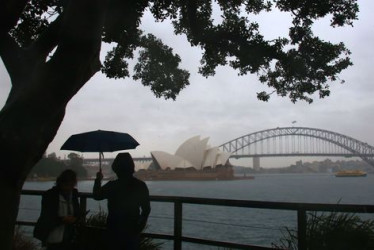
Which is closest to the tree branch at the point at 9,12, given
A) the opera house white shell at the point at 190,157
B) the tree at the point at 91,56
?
the tree at the point at 91,56

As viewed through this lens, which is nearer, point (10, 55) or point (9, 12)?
point (9, 12)

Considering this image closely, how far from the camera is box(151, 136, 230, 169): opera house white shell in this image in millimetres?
106688

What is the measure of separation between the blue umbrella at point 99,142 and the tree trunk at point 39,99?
1.06 metres

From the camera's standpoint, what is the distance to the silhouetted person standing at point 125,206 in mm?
4227

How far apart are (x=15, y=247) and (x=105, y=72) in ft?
10.9

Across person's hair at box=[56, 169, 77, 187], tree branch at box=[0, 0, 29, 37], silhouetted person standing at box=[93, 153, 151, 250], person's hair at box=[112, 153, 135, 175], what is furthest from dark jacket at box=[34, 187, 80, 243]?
tree branch at box=[0, 0, 29, 37]

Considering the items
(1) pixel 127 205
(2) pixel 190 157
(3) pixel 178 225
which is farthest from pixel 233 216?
(2) pixel 190 157

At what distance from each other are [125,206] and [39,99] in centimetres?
129

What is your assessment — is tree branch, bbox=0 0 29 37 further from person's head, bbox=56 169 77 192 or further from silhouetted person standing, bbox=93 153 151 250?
silhouetted person standing, bbox=93 153 151 250

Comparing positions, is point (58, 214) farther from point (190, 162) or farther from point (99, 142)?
point (190, 162)

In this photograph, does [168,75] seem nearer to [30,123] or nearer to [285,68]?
[285,68]

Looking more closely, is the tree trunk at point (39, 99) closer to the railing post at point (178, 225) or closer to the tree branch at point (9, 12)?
the tree branch at point (9, 12)

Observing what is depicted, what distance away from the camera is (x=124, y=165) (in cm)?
429

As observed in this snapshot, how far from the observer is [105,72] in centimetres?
791
